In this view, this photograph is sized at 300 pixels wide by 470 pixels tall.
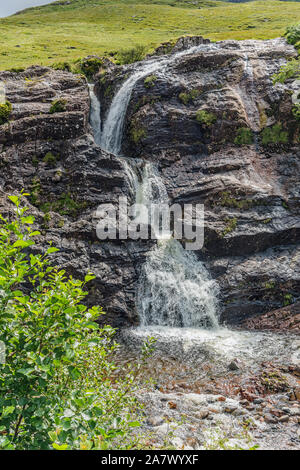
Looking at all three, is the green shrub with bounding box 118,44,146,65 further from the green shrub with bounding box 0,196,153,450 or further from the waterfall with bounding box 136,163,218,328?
the green shrub with bounding box 0,196,153,450

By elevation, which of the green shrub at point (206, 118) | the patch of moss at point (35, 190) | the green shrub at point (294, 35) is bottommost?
the patch of moss at point (35, 190)

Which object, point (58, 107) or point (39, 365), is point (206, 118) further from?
point (39, 365)

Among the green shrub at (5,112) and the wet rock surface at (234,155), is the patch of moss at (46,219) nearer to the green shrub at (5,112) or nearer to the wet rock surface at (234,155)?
the wet rock surface at (234,155)

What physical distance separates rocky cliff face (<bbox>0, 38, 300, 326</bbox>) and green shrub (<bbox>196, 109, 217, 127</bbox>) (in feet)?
0.23

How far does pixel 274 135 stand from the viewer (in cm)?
2188

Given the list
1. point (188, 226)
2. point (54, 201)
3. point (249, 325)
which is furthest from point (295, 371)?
point (54, 201)

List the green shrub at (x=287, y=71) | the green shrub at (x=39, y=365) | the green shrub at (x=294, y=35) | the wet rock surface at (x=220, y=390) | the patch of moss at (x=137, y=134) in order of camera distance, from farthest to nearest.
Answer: the green shrub at (x=294, y=35) < the patch of moss at (x=137, y=134) < the green shrub at (x=287, y=71) < the wet rock surface at (x=220, y=390) < the green shrub at (x=39, y=365)

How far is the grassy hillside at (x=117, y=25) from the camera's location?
65.3m

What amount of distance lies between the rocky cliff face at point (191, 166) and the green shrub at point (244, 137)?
7 cm

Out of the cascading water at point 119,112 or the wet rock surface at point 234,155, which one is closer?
the wet rock surface at point 234,155

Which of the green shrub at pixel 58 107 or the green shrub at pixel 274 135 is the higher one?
the green shrub at pixel 58 107

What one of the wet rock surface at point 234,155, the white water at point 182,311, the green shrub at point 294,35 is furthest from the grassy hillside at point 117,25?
the white water at point 182,311

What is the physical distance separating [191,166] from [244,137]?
414 centimetres
